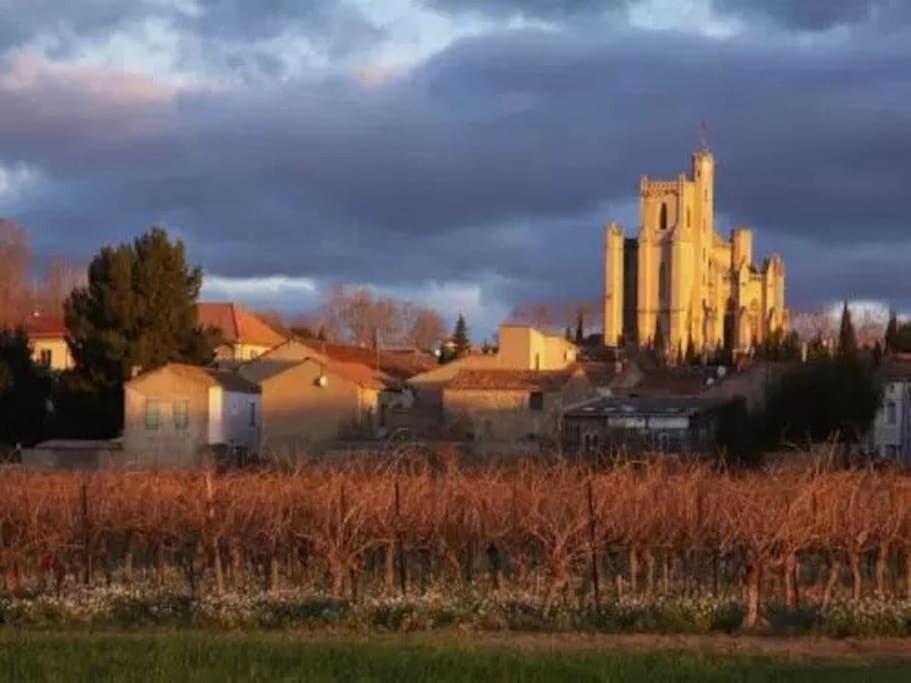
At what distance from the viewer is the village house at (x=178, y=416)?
195 ft

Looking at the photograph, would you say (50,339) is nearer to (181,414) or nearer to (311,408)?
(311,408)

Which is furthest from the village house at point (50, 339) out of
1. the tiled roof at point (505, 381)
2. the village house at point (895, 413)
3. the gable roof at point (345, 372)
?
the village house at point (895, 413)

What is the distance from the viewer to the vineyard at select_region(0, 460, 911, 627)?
85.4 feet

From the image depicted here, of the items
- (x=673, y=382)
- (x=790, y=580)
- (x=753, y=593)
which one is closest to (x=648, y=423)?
(x=673, y=382)

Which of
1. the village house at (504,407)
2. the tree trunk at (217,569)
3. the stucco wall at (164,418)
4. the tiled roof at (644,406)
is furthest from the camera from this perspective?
the village house at (504,407)

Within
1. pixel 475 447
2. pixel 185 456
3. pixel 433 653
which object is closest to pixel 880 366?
pixel 475 447

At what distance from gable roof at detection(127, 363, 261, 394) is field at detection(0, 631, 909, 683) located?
134ft

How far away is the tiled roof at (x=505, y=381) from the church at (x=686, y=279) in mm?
79310

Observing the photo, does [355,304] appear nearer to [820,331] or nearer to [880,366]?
[820,331]

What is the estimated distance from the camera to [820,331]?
14362 cm

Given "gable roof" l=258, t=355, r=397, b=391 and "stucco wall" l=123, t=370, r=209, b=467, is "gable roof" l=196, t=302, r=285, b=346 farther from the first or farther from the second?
"stucco wall" l=123, t=370, r=209, b=467

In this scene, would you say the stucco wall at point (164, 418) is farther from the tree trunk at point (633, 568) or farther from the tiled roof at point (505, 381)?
the tree trunk at point (633, 568)

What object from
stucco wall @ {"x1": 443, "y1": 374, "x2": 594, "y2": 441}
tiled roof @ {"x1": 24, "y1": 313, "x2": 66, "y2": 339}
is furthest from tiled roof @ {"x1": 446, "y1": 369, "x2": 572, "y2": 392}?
tiled roof @ {"x1": 24, "y1": 313, "x2": 66, "y2": 339}

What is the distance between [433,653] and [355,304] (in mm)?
115282
